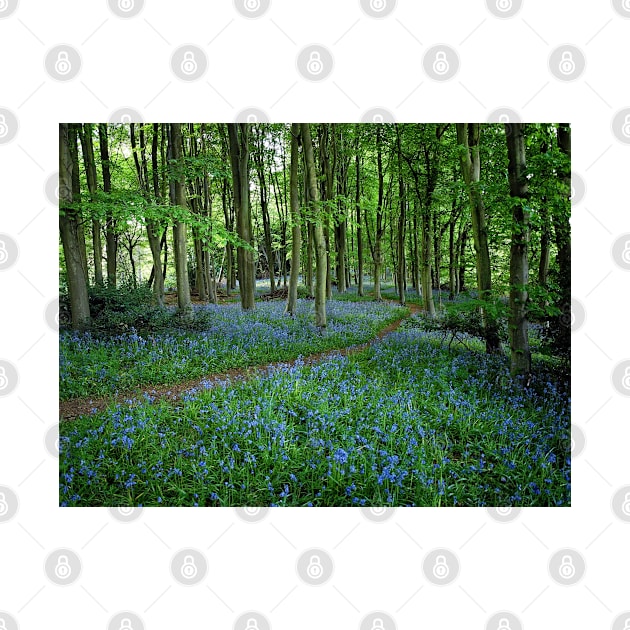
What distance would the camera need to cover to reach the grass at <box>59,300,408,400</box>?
385 centimetres

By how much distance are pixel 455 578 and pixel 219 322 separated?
4.77 m

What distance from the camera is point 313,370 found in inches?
175

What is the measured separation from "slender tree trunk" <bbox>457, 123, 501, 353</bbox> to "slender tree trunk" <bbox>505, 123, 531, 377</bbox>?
2.03 feet

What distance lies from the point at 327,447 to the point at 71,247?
3.90 metres

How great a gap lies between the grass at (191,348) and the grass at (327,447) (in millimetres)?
586

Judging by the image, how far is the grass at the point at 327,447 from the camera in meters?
2.62
